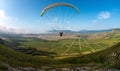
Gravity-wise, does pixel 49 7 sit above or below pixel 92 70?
above

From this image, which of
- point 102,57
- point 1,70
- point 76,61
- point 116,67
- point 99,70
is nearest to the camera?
point 1,70

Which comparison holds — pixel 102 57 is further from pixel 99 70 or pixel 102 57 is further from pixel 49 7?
pixel 49 7

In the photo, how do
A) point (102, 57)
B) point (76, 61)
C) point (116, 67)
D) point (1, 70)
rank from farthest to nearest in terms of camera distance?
point (76, 61) → point (102, 57) → point (116, 67) → point (1, 70)

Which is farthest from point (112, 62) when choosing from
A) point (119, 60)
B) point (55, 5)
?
point (55, 5)

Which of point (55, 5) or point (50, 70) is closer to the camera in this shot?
point (55, 5)

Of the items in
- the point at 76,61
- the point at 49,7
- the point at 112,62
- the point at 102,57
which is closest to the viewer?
the point at 49,7

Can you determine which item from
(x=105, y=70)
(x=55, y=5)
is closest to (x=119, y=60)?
(x=105, y=70)

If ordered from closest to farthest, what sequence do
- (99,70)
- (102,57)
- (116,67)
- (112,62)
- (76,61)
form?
(99,70) < (116,67) < (112,62) < (102,57) < (76,61)

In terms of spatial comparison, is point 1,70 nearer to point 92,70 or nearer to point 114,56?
point 92,70

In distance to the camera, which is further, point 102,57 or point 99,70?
point 102,57
